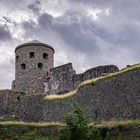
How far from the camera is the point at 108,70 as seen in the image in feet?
152

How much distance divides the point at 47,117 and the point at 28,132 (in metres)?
6.84

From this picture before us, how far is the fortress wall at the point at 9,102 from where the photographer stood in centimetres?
4734

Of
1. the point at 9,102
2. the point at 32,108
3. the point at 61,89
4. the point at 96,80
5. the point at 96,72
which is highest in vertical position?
the point at 96,72

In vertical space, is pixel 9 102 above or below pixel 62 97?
above

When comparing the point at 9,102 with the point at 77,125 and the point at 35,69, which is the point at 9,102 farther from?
the point at 77,125

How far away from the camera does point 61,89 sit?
51750 millimetres

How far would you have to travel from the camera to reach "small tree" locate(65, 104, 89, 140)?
30.1m

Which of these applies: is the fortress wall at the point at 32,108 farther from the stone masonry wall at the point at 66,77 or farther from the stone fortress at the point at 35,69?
the stone fortress at the point at 35,69

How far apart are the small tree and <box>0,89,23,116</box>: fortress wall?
16670 mm

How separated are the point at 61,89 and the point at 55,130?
59.2 feet

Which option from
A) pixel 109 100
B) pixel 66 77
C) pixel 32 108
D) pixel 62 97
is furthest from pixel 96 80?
pixel 66 77

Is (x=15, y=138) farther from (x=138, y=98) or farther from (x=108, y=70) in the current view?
(x=108, y=70)

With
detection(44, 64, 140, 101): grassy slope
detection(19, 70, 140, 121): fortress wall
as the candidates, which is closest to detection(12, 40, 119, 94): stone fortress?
detection(44, 64, 140, 101): grassy slope

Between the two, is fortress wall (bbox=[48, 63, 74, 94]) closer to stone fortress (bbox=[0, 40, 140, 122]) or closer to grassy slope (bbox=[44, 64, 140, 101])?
stone fortress (bbox=[0, 40, 140, 122])
